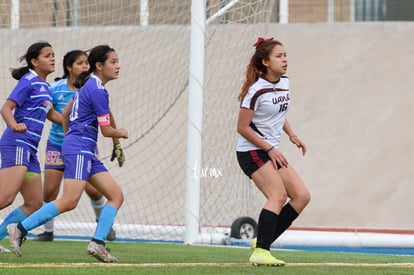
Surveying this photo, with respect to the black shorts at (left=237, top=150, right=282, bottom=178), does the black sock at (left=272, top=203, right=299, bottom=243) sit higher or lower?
lower

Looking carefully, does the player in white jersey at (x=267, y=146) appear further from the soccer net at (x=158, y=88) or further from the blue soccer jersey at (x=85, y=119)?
the soccer net at (x=158, y=88)

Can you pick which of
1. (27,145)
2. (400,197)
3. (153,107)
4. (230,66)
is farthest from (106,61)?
(400,197)

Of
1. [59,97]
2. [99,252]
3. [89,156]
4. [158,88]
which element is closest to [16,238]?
[99,252]

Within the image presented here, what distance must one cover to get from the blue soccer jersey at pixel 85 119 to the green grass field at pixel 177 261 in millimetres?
911

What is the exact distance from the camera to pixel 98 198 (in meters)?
12.3

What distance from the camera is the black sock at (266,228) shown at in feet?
27.3

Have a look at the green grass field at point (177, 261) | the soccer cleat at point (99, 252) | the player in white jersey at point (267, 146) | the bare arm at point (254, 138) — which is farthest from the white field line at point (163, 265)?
the bare arm at point (254, 138)

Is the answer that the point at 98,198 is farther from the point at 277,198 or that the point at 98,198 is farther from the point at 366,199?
the point at 366,199

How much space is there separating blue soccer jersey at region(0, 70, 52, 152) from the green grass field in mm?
995

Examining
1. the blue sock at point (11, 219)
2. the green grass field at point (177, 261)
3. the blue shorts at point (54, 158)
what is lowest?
the green grass field at point (177, 261)

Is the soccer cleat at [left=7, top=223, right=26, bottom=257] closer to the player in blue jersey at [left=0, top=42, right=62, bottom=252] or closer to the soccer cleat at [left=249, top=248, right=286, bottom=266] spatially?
the player in blue jersey at [left=0, top=42, right=62, bottom=252]

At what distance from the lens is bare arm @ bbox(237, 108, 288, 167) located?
8281 mm

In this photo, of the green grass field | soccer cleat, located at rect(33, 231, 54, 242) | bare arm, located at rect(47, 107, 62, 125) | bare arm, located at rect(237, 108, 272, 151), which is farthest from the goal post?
bare arm, located at rect(237, 108, 272, 151)

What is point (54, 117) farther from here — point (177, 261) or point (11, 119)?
point (177, 261)
